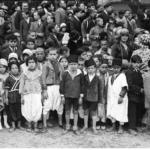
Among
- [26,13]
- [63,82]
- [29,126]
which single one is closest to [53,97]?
[63,82]

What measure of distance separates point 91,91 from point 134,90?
797 mm

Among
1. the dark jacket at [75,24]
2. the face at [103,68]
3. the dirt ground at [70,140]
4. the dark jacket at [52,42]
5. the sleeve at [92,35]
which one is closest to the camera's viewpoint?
the dirt ground at [70,140]

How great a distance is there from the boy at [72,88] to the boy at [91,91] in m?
0.11

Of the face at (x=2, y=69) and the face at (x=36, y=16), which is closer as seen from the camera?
the face at (x=2, y=69)

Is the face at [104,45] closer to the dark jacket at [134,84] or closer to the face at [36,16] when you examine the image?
the dark jacket at [134,84]

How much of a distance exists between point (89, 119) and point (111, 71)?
1059mm

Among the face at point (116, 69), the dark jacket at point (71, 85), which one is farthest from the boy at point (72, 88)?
the face at point (116, 69)

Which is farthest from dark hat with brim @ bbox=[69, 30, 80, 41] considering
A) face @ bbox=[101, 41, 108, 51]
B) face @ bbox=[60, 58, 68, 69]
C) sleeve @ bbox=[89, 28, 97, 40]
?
face @ bbox=[60, 58, 68, 69]

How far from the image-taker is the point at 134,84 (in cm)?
557

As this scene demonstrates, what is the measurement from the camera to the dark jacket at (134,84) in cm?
552

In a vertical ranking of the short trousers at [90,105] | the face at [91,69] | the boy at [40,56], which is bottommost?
the short trousers at [90,105]

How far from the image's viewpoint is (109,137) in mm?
5438

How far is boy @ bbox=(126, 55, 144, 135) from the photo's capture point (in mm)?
5547

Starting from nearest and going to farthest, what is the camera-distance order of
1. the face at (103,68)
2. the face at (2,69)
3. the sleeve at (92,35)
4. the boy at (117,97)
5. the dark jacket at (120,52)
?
the boy at (117,97) → the face at (2,69) → the face at (103,68) → the dark jacket at (120,52) → the sleeve at (92,35)
